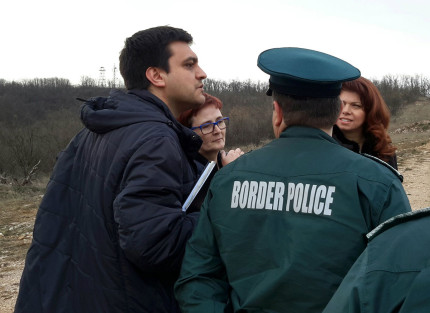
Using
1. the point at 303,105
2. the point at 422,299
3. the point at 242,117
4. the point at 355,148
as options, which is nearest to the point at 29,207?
the point at 355,148

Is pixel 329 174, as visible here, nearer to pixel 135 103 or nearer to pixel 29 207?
pixel 135 103

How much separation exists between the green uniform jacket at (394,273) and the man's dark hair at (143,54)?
5.14ft

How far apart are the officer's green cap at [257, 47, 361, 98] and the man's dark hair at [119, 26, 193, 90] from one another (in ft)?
2.12

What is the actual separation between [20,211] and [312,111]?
11.9 metres

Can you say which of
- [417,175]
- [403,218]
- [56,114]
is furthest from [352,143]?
[56,114]

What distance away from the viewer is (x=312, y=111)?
171 cm

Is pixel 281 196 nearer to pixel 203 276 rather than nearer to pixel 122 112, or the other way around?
pixel 203 276

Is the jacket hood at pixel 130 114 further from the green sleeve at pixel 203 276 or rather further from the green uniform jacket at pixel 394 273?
the green uniform jacket at pixel 394 273

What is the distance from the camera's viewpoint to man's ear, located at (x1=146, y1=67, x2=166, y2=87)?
2270 mm

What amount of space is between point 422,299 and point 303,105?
1.01m

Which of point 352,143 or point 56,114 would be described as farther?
point 56,114

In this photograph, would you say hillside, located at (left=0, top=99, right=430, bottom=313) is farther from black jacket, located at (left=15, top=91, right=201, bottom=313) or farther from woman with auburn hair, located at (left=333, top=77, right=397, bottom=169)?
woman with auburn hair, located at (left=333, top=77, right=397, bottom=169)

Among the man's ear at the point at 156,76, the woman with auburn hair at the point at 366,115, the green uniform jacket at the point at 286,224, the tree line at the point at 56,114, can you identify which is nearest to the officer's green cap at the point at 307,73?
the green uniform jacket at the point at 286,224

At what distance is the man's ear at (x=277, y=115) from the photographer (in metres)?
1.78
